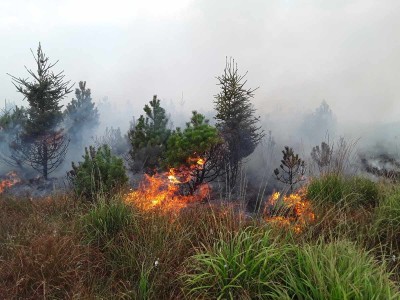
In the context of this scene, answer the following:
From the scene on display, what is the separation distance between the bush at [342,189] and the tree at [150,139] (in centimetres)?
1198

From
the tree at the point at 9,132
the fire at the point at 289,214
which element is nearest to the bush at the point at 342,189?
the fire at the point at 289,214

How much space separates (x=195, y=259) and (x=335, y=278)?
1.77 metres

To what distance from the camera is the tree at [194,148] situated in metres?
16.1

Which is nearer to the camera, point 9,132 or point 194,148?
point 194,148

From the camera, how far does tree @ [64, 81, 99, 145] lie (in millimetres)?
33875

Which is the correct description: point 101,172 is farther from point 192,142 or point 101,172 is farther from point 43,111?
point 43,111

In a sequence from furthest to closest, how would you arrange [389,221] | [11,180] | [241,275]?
[11,180], [389,221], [241,275]

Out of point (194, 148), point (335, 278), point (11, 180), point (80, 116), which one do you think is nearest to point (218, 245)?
point (335, 278)

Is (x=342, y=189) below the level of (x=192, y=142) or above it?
below

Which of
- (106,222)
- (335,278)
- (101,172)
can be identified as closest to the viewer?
(335,278)

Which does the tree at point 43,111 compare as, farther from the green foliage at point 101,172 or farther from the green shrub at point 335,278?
the green shrub at point 335,278

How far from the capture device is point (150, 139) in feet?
64.4

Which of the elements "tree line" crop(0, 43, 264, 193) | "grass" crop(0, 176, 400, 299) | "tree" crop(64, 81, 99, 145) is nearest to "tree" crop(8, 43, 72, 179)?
"tree line" crop(0, 43, 264, 193)

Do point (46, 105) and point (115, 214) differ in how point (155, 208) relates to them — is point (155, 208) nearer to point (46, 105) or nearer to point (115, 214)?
point (115, 214)
